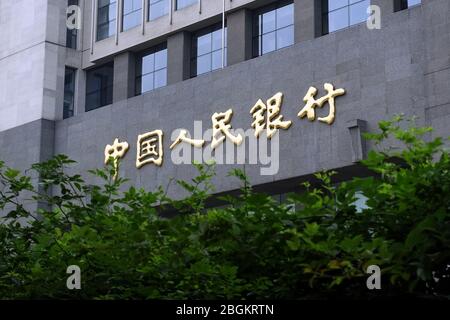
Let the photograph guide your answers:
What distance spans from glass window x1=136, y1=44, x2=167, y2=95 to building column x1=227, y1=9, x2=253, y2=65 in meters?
3.06

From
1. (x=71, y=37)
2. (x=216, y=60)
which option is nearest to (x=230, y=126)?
(x=216, y=60)

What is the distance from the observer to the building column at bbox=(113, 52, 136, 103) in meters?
31.1

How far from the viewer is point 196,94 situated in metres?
28.0

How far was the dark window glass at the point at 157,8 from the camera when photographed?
99.0ft

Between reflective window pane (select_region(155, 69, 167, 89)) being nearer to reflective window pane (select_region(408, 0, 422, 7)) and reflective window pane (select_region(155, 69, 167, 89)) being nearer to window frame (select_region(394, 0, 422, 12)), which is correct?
window frame (select_region(394, 0, 422, 12))

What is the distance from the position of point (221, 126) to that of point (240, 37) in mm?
2702

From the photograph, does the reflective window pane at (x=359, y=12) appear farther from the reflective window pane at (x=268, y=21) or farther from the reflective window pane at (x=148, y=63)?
the reflective window pane at (x=148, y=63)

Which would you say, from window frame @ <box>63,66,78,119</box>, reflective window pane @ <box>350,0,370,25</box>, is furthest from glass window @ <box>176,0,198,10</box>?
reflective window pane @ <box>350,0,370,25</box>

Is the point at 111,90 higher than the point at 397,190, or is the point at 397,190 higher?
the point at 111,90

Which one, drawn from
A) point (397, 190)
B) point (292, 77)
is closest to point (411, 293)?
point (397, 190)

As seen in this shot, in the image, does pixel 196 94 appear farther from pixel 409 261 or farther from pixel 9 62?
pixel 409 261

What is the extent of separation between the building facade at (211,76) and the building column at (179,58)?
1.4 inches

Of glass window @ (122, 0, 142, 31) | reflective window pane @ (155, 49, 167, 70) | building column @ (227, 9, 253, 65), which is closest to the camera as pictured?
building column @ (227, 9, 253, 65)
